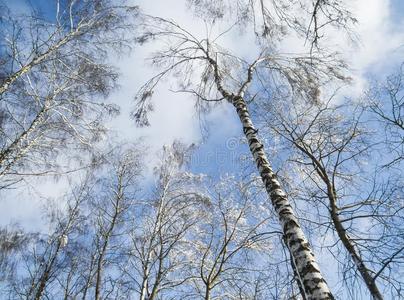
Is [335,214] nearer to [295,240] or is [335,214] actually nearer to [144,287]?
[295,240]

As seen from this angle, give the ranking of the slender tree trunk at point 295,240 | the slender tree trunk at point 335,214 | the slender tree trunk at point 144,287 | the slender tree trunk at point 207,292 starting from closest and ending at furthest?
the slender tree trunk at point 295,240 → the slender tree trunk at point 335,214 → the slender tree trunk at point 144,287 → the slender tree trunk at point 207,292

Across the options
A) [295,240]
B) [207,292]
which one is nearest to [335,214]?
[295,240]

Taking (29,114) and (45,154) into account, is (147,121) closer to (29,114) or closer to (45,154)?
(45,154)

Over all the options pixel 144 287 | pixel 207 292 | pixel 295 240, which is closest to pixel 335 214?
pixel 295 240

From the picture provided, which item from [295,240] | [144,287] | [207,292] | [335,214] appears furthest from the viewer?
[207,292]

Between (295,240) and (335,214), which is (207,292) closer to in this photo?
(335,214)

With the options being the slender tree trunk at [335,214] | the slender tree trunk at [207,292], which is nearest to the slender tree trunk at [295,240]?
the slender tree trunk at [335,214]

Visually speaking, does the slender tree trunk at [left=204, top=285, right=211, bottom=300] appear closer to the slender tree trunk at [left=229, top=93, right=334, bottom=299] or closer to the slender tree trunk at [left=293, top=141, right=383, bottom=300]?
the slender tree trunk at [left=293, top=141, right=383, bottom=300]

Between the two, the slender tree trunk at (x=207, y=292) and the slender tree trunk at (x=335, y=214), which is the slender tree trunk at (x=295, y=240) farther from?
the slender tree trunk at (x=207, y=292)

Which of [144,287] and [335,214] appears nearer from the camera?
[335,214]

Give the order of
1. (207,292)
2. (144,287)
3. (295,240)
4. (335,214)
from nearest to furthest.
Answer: (295,240) → (335,214) → (144,287) → (207,292)

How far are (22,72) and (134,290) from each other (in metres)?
5.91

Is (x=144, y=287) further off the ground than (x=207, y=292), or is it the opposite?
(x=144, y=287)

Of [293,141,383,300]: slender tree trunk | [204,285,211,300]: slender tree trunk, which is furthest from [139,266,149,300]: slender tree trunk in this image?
[293,141,383,300]: slender tree trunk
